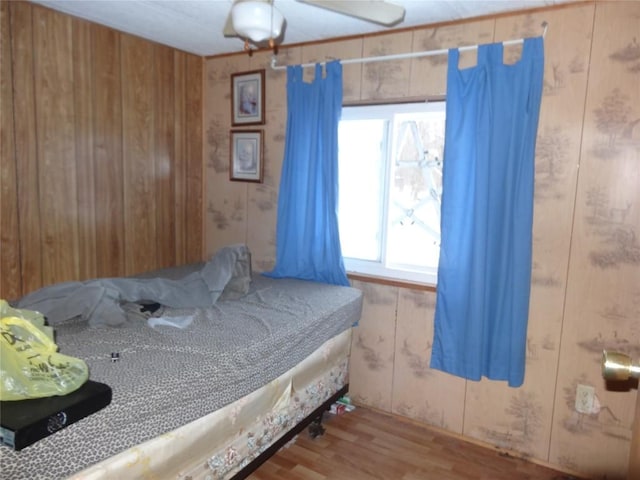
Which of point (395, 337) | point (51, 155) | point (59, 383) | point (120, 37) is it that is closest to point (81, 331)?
point (59, 383)

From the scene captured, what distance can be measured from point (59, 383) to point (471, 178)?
2021 mm

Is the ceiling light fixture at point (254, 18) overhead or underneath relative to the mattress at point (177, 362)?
overhead

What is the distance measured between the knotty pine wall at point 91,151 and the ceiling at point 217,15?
13cm

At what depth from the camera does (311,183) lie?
282 centimetres

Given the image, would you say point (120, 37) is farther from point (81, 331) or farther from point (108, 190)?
point (81, 331)

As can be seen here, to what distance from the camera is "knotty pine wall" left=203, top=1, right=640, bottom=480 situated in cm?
211

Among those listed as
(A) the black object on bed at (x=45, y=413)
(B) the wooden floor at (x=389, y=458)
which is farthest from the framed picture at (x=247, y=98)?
(A) the black object on bed at (x=45, y=413)

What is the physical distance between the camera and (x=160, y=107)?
309cm

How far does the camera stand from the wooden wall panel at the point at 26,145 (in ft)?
7.55

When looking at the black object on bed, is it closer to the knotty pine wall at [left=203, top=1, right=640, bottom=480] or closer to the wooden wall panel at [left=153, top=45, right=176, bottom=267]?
the knotty pine wall at [left=203, top=1, right=640, bottom=480]

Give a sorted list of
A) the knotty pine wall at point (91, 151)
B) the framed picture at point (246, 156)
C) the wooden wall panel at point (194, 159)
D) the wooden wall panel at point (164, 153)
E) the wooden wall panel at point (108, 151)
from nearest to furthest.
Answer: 1. the knotty pine wall at point (91, 151)
2. the wooden wall panel at point (108, 151)
3. the wooden wall panel at point (164, 153)
4. the framed picture at point (246, 156)
5. the wooden wall panel at point (194, 159)

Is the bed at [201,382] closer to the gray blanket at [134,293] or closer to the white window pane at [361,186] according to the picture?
the gray blanket at [134,293]

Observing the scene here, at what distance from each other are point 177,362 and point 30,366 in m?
0.48

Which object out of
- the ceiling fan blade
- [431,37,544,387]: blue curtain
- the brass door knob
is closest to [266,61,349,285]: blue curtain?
[431,37,544,387]: blue curtain
